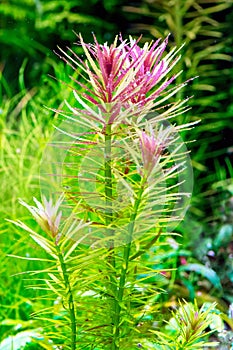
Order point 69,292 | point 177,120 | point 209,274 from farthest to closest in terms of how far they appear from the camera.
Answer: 1. point 177,120
2. point 209,274
3. point 69,292

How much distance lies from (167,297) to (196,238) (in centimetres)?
41

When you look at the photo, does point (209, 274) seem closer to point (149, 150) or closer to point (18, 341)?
point (18, 341)

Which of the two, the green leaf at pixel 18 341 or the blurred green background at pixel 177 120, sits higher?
the blurred green background at pixel 177 120

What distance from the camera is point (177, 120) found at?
272 cm

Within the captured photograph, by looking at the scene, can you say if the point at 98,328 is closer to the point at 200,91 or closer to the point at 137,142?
the point at 137,142

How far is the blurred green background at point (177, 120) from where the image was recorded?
220 cm

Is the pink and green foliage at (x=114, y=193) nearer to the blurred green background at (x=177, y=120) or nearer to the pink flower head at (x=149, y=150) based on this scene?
the pink flower head at (x=149, y=150)

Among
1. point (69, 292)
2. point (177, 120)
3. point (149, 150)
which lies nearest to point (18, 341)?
point (69, 292)

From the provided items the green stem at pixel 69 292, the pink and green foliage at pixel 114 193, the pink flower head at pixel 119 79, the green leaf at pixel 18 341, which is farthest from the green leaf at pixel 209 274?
the pink flower head at pixel 119 79

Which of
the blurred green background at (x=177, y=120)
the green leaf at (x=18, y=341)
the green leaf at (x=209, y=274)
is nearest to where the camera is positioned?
the green leaf at (x=18, y=341)

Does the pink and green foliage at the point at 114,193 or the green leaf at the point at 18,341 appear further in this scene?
the green leaf at the point at 18,341

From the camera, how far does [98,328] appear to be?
116 cm

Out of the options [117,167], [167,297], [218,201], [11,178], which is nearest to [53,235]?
[117,167]

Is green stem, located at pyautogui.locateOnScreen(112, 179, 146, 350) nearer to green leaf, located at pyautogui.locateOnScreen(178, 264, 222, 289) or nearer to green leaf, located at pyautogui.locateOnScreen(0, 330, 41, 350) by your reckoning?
green leaf, located at pyautogui.locateOnScreen(0, 330, 41, 350)
